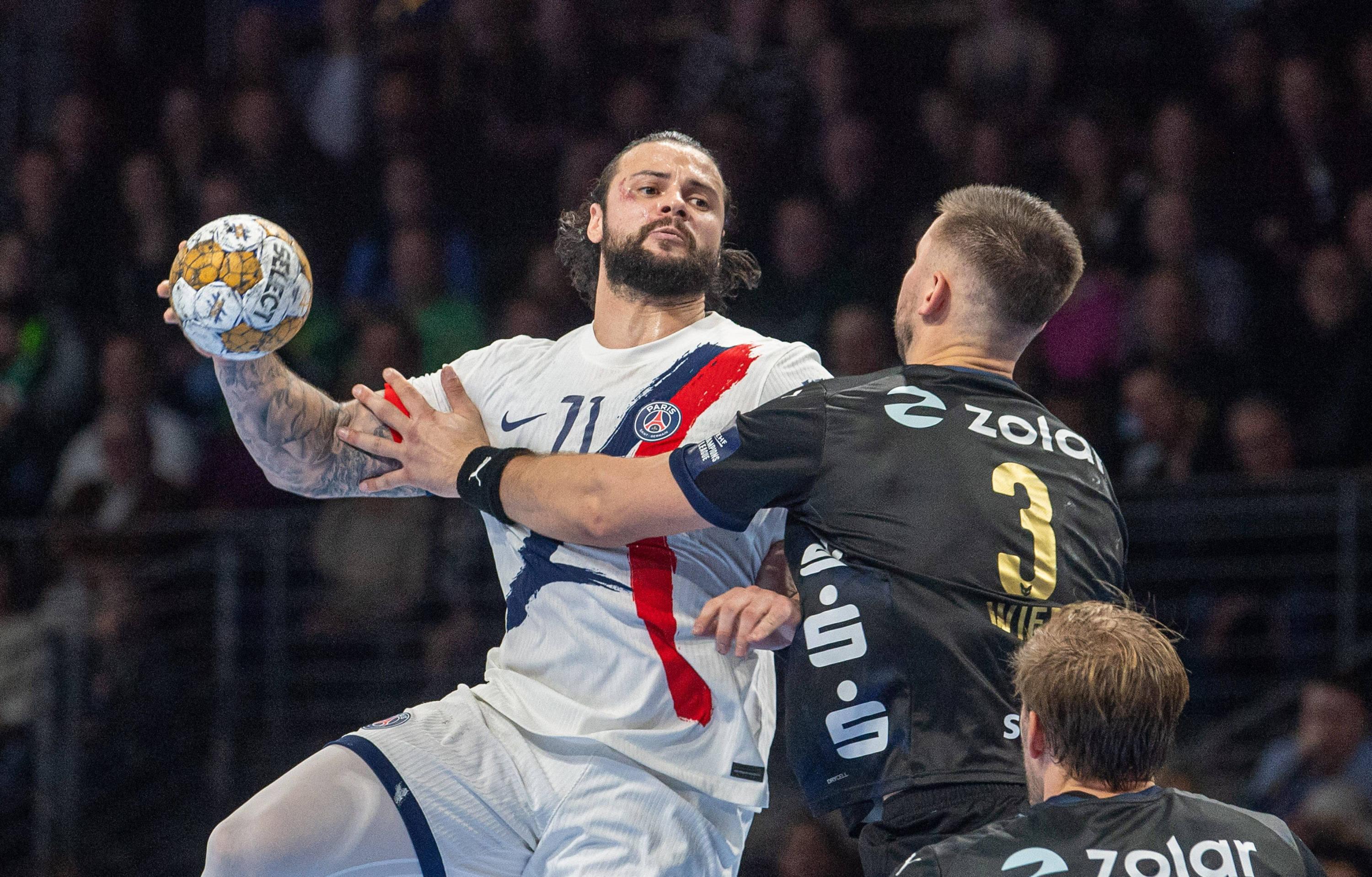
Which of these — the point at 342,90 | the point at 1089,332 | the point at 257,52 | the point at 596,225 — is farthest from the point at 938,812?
the point at 257,52

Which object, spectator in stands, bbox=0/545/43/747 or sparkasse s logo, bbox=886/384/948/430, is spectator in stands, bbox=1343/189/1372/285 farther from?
spectator in stands, bbox=0/545/43/747

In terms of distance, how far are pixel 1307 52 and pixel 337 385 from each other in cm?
566

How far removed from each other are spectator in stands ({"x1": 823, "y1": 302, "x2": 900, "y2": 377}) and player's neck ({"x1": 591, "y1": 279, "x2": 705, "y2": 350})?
9.42 ft

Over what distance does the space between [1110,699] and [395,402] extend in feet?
7.59

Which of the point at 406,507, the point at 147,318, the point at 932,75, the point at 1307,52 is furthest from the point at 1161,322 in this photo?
the point at 147,318

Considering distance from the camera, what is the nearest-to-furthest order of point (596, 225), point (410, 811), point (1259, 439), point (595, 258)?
point (410, 811), point (596, 225), point (595, 258), point (1259, 439)

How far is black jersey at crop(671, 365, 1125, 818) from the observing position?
3.13m

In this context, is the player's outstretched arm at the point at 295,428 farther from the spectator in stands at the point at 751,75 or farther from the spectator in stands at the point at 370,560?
the spectator in stands at the point at 751,75

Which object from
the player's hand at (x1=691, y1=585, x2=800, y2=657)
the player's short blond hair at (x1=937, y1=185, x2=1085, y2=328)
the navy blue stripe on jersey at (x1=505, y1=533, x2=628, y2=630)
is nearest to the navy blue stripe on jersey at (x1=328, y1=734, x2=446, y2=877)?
the navy blue stripe on jersey at (x1=505, y1=533, x2=628, y2=630)

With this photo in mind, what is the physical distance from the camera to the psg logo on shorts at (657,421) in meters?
3.83

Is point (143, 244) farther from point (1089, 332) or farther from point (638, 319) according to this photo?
point (638, 319)

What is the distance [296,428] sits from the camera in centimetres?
412

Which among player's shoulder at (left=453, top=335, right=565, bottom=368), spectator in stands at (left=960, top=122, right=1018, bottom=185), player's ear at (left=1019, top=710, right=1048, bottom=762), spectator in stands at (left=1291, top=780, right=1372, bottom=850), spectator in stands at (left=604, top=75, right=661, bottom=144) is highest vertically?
spectator in stands at (left=604, top=75, right=661, bottom=144)

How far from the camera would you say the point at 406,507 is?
755 centimetres
